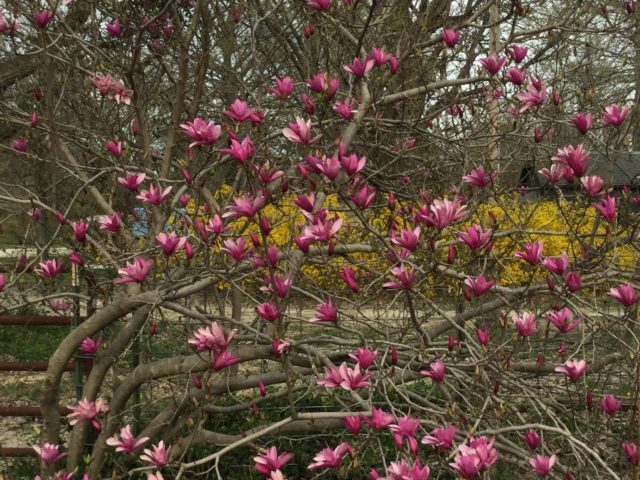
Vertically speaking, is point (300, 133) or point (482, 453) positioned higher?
point (300, 133)

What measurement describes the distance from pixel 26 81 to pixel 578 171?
209 inches

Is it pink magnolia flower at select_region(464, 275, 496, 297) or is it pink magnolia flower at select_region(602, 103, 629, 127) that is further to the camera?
pink magnolia flower at select_region(602, 103, 629, 127)

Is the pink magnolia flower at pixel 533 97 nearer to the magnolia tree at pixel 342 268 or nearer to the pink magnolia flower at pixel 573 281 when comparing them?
the magnolia tree at pixel 342 268

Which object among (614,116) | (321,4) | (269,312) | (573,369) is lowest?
(573,369)

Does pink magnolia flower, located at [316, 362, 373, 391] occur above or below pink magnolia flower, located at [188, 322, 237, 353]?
below

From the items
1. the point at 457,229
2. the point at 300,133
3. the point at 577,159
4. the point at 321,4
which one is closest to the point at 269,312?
the point at 300,133

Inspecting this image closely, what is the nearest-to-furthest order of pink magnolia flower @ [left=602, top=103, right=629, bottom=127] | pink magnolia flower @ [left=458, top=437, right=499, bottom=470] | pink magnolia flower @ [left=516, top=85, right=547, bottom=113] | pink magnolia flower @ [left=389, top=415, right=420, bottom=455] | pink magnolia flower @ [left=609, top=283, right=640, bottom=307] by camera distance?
pink magnolia flower @ [left=458, top=437, right=499, bottom=470], pink magnolia flower @ [left=389, top=415, right=420, bottom=455], pink magnolia flower @ [left=609, top=283, right=640, bottom=307], pink magnolia flower @ [left=602, top=103, right=629, bottom=127], pink magnolia flower @ [left=516, top=85, right=547, bottom=113]

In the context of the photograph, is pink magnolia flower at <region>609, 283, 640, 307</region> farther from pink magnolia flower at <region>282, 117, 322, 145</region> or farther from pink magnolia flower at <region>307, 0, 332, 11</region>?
pink magnolia flower at <region>307, 0, 332, 11</region>

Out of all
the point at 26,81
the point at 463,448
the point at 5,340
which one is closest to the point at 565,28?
the point at 463,448

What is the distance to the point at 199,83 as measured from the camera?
4.01 metres

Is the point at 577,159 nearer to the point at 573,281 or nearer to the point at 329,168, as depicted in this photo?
the point at 573,281

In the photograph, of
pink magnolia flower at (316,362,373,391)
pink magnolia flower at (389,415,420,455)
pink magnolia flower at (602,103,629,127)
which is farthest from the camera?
pink magnolia flower at (602,103,629,127)

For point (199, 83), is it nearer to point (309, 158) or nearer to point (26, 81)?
point (309, 158)

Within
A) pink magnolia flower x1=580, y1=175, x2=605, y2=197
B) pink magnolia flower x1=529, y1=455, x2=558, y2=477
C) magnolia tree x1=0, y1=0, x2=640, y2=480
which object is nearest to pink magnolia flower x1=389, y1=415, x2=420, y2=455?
magnolia tree x1=0, y1=0, x2=640, y2=480
